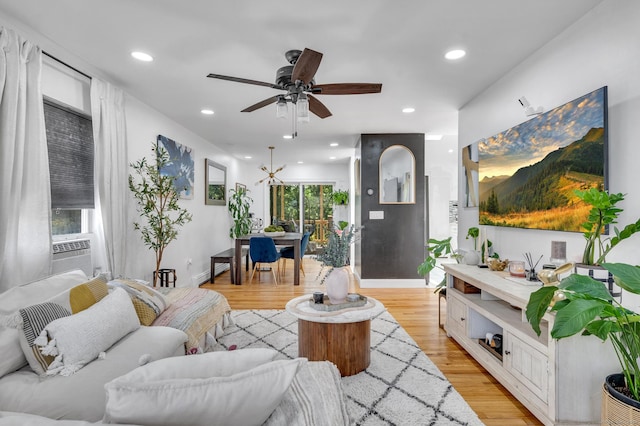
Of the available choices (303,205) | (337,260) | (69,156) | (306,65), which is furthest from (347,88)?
(303,205)

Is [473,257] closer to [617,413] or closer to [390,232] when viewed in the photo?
[617,413]

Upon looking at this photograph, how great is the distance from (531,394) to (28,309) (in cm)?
274

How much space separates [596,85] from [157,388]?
2725mm

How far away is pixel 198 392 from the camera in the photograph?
827mm

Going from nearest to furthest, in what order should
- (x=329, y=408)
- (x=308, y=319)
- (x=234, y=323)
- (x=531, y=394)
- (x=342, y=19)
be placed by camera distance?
(x=329, y=408) → (x=531, y=394) → (x=342, y=19) → (x=308, y=319) → (x=234, y=323)

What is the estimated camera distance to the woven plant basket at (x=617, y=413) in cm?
134

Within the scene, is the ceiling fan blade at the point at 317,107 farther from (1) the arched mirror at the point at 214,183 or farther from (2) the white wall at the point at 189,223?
(1) the arched mirror at the point at 214,183

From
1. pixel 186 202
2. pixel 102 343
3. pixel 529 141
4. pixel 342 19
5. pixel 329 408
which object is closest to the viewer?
pixel 329 408

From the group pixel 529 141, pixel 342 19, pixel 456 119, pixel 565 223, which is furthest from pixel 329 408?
pixel 456 119

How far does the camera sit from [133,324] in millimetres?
1952

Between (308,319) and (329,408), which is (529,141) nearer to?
(308,319)

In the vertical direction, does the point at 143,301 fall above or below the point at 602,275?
below

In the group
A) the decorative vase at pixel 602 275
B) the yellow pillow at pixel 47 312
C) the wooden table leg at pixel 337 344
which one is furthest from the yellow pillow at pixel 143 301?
the decorative vase at pixel 602 275

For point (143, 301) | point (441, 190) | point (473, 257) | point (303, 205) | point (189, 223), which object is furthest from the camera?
point (303, 205)
